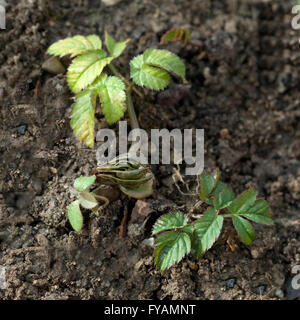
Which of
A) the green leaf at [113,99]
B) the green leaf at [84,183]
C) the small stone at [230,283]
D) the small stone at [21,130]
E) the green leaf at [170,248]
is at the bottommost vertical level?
the small stone at [230,283]

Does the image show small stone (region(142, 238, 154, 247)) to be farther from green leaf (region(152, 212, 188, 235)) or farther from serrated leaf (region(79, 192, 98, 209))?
serrated leaf (region(79, 192, 98, 209))

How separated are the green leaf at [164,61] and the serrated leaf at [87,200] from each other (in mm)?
659

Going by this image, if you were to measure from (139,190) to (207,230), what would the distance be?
355 mm

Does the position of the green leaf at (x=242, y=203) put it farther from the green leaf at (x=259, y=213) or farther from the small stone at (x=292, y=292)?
the small stone at (x=292, y=292)

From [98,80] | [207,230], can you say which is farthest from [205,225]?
[98,80]

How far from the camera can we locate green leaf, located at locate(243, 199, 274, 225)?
1864 millimetres

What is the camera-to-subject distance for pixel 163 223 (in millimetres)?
1863

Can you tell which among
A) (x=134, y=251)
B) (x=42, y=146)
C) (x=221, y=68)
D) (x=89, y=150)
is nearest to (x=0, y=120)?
(x=42, y=146)

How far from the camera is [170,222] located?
1.87 m

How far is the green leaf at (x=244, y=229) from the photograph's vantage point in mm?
1846

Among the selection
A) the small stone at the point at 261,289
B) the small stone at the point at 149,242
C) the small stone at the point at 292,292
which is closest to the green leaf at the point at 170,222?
the small stone at the point at 149,242

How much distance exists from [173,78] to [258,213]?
2.98 ft
